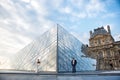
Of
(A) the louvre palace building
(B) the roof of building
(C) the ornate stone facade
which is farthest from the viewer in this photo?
(B) the roof of building

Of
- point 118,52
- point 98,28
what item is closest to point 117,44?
point 118,52

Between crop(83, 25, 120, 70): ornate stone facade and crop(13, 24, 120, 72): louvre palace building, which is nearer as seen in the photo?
crop(13, 24, 120, 72): louvre palace building

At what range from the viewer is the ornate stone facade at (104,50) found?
32188mm

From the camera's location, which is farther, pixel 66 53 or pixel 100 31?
pixel 100 31

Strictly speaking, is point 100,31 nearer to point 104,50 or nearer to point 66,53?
A: point 104,50

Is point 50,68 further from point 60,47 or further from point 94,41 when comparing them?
point 94,41

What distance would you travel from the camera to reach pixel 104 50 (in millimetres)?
35375

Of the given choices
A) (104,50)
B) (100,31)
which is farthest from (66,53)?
(100,31)

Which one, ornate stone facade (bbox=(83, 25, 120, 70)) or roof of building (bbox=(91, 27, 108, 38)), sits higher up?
roof of building (bbox=(91, 27, 108, 38))

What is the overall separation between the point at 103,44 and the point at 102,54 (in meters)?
3.00

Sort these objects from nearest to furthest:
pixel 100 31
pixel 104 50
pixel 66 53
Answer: pixel 66 53 < pixel 104 50 < pixel 100 31

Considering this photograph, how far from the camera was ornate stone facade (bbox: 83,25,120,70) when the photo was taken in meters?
32.2

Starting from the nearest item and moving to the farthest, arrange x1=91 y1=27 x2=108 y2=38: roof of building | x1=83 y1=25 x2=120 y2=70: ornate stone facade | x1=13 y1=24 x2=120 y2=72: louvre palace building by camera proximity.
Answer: x1=13 y1=24 x2=120 y2=72: louvre palace building, x1=83 y1=25 x2=120 y2=70: ornate stone facade, x1=91 y1=27 x2=108 y2=38: roof of building

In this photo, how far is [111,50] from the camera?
34.0 metres
